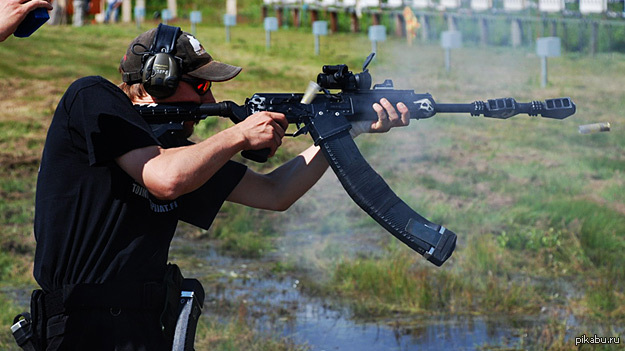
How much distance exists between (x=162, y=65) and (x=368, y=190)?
3.43ft

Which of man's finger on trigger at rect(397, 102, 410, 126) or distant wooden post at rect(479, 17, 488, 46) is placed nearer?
man's finger on trigger at rect(397, 102, 410, 126)

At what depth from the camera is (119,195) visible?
3662mm

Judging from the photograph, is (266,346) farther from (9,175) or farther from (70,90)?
(9,175)

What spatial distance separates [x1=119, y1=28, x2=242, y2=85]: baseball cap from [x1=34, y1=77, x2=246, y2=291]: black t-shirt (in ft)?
1.28

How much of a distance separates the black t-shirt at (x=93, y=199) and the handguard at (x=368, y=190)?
2.77 feet

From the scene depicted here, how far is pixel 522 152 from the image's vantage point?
12.6m

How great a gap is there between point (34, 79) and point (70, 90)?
15.4 meters

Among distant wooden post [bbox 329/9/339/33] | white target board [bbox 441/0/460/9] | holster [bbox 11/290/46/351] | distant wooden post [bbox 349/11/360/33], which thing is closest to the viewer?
holster [bbox 11/290/46/351]

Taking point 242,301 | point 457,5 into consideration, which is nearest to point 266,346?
point 242,301

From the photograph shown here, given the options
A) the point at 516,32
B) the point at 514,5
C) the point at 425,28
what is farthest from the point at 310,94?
the point at 425,28

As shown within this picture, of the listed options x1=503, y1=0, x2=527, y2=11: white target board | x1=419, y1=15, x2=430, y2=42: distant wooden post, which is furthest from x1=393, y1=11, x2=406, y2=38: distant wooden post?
x1=503, y1=0, x2=527, y2=11: white target board

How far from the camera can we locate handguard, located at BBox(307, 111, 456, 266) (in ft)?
14.0

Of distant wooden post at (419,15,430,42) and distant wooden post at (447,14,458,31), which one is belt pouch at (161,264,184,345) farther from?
distant wooden post at (419,15,430,42)

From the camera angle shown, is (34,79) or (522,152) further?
(34,79)
